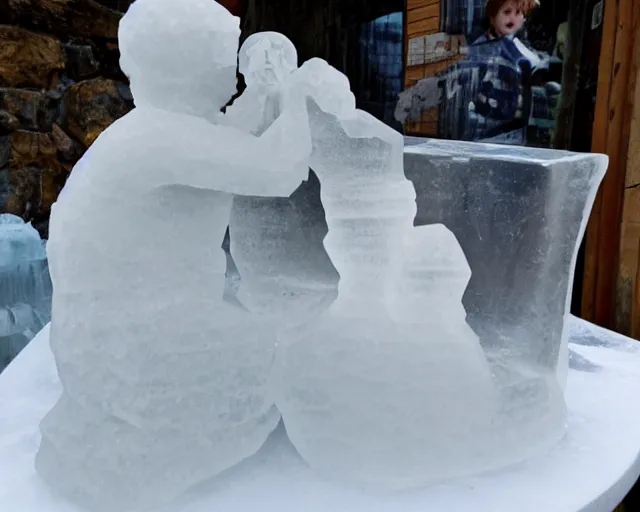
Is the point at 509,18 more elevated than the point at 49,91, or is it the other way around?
the point at 509,18

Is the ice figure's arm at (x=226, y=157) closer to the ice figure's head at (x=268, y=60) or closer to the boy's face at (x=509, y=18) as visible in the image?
the ice figure's head at (x=268, y=60)

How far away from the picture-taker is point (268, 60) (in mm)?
1268

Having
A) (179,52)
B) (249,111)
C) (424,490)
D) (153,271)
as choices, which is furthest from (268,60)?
(424,490)

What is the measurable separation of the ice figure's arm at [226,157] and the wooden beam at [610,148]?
1.50m

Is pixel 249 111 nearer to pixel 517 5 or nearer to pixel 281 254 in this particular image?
pixel 281 254

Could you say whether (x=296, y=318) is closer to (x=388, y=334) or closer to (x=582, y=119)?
(x=388, y=334)

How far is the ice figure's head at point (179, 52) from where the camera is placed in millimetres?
947

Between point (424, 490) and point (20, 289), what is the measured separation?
1.88 metres

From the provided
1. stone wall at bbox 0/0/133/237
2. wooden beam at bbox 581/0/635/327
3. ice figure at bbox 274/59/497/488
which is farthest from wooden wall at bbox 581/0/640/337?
stone wall at bbox 0/0/133/237

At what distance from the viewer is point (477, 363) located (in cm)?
105

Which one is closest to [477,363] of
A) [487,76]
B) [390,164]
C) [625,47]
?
[390,164]

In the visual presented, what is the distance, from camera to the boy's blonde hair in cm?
233

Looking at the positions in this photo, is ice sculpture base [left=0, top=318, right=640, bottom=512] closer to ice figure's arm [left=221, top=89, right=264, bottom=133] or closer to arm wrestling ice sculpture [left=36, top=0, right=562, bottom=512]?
arm wrestling ice sculpture [left=36, top=0, right=562, bottom=512]

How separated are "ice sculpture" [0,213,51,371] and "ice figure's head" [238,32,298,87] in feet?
4.78
